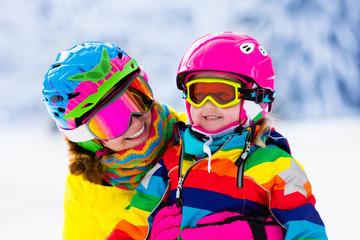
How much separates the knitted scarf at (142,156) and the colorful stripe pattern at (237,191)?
0.17 meters

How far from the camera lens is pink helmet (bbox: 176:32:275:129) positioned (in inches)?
77.9

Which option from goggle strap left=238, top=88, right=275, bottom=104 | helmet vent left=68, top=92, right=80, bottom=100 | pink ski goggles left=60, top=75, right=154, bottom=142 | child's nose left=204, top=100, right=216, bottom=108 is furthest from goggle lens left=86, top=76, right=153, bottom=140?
goggle strap left=238, top=88, right=275, bottom=104

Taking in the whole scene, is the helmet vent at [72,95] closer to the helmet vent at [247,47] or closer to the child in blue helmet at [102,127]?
the child in blue helmet at [102,127]

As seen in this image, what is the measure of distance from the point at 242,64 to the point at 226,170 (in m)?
0.54

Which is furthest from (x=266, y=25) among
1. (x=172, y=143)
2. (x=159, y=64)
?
(x=172, y=143)

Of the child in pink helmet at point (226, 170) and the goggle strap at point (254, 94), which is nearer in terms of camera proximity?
the child in pink helmet at point (226, 170)

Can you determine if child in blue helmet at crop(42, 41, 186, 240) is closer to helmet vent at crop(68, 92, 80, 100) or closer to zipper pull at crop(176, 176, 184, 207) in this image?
helmet vent at crop(68, 92, 80, 100)

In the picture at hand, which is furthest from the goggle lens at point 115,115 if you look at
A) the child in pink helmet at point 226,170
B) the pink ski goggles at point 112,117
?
the child in pink helmet at point 226,170

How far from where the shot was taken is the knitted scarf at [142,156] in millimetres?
2277

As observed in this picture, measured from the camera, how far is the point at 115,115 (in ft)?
6.97

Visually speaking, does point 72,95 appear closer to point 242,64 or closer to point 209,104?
point 209,104

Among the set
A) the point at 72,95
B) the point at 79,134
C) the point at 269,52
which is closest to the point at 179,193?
the point at 79,134

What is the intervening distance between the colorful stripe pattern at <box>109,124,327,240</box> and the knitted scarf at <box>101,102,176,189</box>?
168mm

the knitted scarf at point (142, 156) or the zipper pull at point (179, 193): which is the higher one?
the knitted scarf at point (142, 156)
